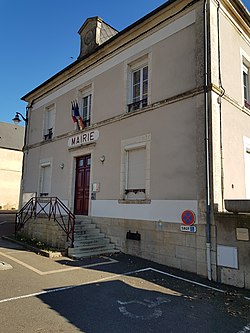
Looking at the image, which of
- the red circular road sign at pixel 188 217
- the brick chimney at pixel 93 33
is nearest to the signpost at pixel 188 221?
the red circular road sign at pixel 188 217

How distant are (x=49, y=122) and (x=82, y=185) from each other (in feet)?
13.9

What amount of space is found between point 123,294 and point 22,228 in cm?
681

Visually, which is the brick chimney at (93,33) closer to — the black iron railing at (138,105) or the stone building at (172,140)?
the stone building at (172,140)

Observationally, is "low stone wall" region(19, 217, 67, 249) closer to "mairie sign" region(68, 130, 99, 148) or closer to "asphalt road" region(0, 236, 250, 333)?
"asphalt road" region(0, 236, 250, 333)

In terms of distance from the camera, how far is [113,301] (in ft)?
13.7

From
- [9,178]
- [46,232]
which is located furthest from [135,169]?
[9,178]

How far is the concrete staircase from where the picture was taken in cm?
722

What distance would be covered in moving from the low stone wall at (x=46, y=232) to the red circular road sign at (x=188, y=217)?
351 cm

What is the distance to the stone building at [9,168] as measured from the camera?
1013 inches

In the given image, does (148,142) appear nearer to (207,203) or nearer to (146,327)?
(207,203)

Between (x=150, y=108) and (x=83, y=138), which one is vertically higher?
(x=150, y=108)

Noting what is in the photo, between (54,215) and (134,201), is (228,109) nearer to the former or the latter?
(134,201)

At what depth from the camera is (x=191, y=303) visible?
423cm

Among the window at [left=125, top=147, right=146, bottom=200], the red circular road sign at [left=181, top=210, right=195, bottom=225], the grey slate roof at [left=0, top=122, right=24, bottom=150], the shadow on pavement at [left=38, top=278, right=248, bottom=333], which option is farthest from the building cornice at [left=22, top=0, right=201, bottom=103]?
the grey slate roof at [left=0, top=122, right=24, bottom=150]
